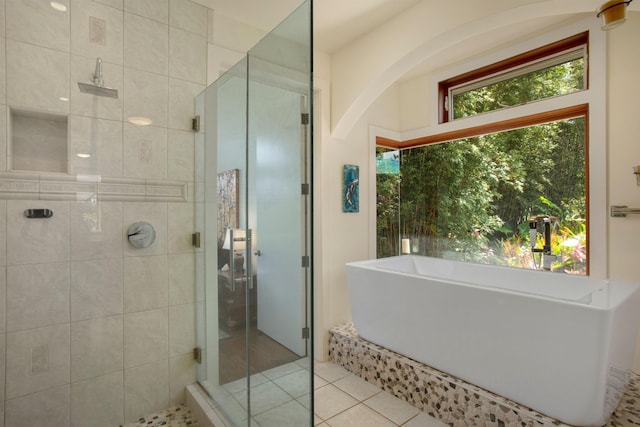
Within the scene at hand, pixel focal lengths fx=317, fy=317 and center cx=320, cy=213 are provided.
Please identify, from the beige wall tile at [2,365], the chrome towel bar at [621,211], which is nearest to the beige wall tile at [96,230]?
the beige wall tile at [2,365]

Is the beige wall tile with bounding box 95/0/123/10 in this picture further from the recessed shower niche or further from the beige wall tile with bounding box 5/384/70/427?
the beige wall tile with bounding box 5/384/70/427

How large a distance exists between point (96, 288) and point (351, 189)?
2.16m

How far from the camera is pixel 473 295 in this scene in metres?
1.84

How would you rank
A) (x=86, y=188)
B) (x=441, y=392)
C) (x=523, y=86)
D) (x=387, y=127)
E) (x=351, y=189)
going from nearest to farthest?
(x=86, y=188), (x=441, y=392), (x=523, y=86), (x=351, y=189), (x=387, y=127)

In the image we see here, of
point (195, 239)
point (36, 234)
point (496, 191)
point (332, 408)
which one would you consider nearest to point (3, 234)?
point (36, 234)

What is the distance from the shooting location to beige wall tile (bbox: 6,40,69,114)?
5.32 feet

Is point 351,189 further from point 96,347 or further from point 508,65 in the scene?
point 96,347

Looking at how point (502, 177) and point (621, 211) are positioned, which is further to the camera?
point (502, 177)

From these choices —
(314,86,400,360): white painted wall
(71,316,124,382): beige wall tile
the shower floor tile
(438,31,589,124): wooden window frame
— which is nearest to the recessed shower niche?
(71,316,124,382): beige wall tile

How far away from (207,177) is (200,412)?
1451 millimetres

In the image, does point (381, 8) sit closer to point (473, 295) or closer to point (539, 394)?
point (473, 295)

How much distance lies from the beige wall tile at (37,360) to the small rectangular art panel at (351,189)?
7.38ft

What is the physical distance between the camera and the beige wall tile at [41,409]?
1626 mm

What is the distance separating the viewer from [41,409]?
5.52 feet
